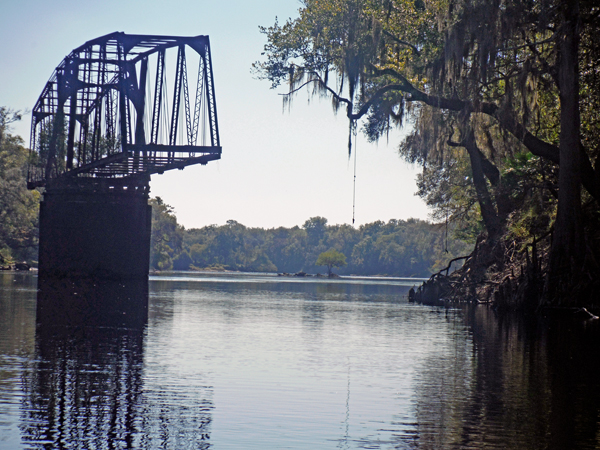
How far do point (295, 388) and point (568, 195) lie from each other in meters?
14.9

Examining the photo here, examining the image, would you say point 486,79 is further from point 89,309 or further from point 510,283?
point 89,309

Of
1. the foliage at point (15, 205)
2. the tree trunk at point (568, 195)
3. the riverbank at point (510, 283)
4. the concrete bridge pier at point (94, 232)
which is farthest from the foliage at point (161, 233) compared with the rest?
the tree trunk at point (568, 195)

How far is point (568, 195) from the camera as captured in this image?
2300 cm

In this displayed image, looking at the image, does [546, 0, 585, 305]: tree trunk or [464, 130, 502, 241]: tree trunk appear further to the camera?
[464, 130, 502, 241]: tree trunk

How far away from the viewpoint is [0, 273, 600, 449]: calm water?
7.60 metres

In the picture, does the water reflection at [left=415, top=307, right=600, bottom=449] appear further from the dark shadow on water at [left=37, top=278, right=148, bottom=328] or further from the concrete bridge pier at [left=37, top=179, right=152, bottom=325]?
the concrete bridge pier at [left=37, top=179, right=152, bottom=325]

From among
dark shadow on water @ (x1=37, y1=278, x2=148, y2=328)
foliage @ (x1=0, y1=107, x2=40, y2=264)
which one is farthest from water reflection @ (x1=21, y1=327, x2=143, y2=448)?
foliage @ (x1=0, y1=107, x2=40, y2=264)

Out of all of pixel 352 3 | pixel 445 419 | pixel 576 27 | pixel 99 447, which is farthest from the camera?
pixel 352 3

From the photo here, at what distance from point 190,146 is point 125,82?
879 centimetres

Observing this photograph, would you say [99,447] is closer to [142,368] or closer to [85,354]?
[142,368]

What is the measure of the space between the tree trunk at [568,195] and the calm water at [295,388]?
357 cm

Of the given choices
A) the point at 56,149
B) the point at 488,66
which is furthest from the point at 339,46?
the point at 56,149

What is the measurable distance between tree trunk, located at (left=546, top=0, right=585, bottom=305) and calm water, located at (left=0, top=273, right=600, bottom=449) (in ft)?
11.7

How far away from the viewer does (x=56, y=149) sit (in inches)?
1900
